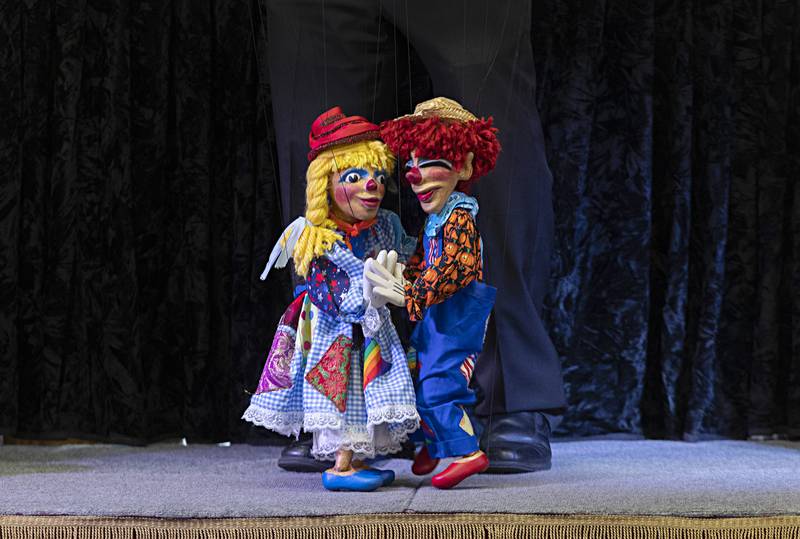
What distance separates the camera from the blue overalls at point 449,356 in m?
1.41

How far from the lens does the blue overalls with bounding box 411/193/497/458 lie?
4.61 feet

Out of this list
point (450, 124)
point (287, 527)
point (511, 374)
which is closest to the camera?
point (287, 527)

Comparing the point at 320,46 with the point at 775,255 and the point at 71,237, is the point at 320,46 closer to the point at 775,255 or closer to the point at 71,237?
the point at 71,237

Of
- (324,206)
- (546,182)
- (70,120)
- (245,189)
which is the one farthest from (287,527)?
(70,120)

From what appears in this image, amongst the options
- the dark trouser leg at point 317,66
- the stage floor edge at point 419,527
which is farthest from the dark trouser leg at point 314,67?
the stage floor edge at point 419,527

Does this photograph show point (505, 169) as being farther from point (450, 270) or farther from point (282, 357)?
point (282, 357)

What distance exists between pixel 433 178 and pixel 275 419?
397 mm

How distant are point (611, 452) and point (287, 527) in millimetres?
777

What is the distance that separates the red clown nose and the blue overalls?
0.18ft

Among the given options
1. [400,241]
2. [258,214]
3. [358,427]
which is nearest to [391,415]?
[358,427]

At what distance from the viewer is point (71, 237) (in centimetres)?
191

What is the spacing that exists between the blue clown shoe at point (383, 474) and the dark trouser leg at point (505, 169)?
237 millimetres

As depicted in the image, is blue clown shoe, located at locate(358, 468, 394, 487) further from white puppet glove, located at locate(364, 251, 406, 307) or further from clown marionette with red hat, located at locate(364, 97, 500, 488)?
white puppet glove, located at locate(364, 251, 406, 307)

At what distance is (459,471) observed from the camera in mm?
1387
